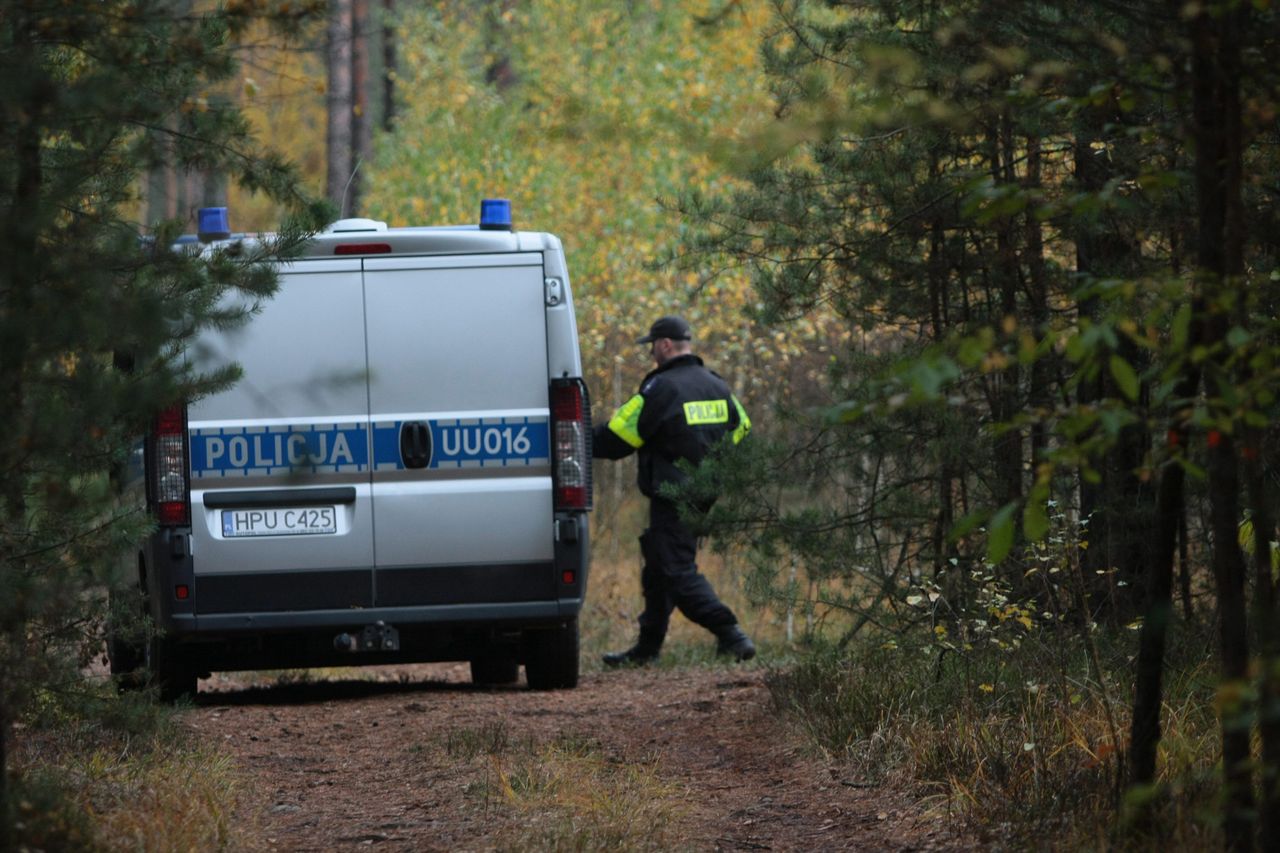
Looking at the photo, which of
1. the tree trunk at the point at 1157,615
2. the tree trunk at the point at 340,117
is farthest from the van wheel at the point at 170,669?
the tree trunk at the point at 340,117

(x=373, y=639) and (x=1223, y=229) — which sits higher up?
(x=1223, y=229)

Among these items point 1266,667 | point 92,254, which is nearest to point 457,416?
point 92,254

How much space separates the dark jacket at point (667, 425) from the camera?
1042cm

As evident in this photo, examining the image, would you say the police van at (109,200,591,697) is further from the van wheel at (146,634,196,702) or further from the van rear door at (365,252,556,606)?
the van wheel at (146,634,196,702)

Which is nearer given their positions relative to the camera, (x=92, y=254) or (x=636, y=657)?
(x=92, y=254)

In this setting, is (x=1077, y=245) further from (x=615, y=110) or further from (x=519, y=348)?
(x=615, y=110)

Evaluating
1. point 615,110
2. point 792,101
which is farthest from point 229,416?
point 615,110

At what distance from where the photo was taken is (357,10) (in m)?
21.4

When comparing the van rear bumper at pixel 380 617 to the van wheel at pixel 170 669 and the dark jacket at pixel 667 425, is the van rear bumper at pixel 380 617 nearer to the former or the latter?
the van wheel at pixel 170 669

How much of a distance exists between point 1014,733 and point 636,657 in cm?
568

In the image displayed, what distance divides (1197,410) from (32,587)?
10.9ft

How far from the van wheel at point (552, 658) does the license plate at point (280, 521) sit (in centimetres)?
153

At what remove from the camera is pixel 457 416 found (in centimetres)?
795

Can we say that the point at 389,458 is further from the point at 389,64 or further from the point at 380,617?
the point at 389,64
